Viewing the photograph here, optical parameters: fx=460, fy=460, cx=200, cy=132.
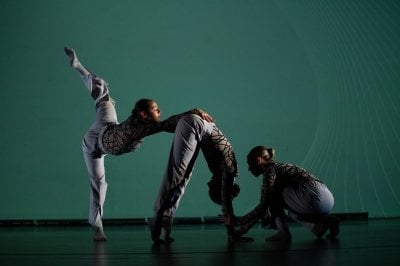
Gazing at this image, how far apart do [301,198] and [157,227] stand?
2.85ft

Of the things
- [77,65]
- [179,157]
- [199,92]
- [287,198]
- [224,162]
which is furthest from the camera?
[199,92]

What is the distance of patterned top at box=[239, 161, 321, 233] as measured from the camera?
2.52 meters

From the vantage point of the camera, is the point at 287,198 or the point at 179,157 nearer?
the point at 179,157

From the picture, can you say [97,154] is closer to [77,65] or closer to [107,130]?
[107,130]

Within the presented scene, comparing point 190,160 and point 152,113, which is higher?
point 152,113

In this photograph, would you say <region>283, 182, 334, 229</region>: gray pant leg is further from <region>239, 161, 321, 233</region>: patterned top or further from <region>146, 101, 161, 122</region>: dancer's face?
<region>146, 101, 161, 122</region>: dancer's face

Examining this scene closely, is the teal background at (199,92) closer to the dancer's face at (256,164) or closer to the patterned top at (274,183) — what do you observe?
the patterned top at (274,183)

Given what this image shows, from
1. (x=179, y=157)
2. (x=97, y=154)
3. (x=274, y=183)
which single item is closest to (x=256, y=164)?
(x=274, y=183)

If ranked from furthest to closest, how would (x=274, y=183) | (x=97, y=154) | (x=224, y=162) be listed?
(x=97, y=154), (x=274, y=183), (x=224, y=162)

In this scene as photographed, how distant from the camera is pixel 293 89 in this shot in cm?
518

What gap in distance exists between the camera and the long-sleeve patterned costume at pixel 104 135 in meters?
2.50

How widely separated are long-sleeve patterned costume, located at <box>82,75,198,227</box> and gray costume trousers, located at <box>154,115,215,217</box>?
94mm

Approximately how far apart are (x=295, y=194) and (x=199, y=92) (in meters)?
2.62

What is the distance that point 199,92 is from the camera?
16.9ft
